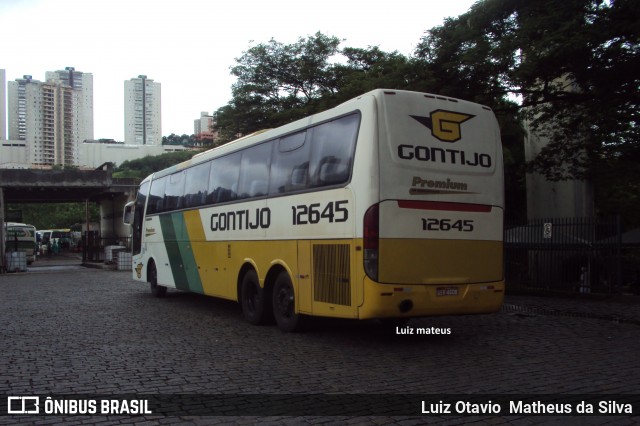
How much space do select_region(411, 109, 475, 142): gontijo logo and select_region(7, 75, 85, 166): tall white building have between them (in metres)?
99.0

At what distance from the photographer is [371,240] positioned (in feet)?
25.3

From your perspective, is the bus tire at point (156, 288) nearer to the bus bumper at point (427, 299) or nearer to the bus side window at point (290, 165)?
the bus side window at point (290, 165)

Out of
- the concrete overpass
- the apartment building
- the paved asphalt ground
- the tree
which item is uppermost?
the apartment building

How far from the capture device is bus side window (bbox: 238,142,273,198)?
10.2m

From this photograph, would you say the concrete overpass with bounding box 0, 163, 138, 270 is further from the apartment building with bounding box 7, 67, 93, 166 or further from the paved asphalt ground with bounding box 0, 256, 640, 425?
the apartment building with bounding box 7, 67, 93, 166

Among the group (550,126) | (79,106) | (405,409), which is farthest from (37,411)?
(79,106)

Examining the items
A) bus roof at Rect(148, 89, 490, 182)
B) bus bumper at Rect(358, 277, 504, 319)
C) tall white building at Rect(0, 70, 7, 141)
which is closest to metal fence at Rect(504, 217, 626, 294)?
bus bumper at Rect(358, 277, 504, 319)

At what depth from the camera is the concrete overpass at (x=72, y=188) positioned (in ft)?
95.8

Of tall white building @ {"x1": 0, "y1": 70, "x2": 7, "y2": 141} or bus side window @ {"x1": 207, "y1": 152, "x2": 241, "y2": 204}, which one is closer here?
bus side window @ {"x1": 207, "y1": 152, "x2": 241, "y2": 204}

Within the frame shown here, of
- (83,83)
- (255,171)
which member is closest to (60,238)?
(255,171)

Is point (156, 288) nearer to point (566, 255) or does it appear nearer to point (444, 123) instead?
point (444, 123)

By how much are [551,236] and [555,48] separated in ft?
19.0

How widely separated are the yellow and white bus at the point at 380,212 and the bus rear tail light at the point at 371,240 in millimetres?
13

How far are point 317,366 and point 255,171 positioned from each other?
4.48 metres
